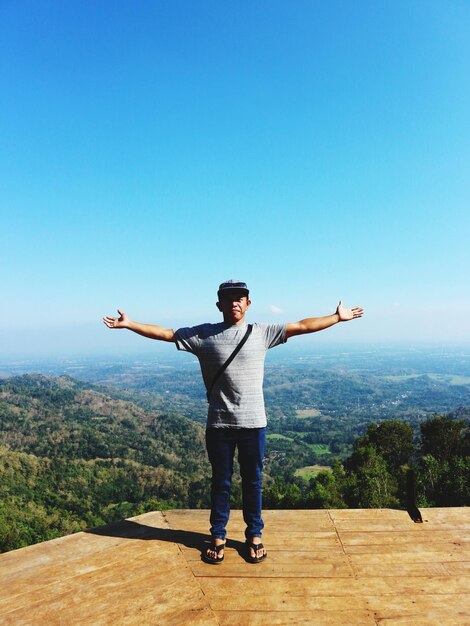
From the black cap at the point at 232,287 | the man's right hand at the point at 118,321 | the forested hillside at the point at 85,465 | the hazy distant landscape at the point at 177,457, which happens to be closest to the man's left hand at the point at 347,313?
the black cap at the point at 232,287

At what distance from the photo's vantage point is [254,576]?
307cm

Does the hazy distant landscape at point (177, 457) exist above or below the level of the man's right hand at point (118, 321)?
below

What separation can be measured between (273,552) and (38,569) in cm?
179

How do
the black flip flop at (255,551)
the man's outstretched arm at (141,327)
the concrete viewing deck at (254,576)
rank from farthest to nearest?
the man's outstretched arm at (141,327), the black flip flop at (255,551), the concrete viewing deck at (254,576)

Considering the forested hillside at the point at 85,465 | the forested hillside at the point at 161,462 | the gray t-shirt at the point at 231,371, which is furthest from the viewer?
the forested hillside at the point at 85,465

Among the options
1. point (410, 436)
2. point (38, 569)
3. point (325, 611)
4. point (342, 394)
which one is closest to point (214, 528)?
point (325, 611)

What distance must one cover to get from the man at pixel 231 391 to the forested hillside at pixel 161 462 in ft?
86.5

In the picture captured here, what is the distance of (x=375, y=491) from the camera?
2725 cm

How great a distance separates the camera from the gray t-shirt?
11.2ft

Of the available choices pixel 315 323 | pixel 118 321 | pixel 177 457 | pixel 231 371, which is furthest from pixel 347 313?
pixel 177 457

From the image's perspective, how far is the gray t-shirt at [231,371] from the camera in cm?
341

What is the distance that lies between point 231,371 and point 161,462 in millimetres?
91132

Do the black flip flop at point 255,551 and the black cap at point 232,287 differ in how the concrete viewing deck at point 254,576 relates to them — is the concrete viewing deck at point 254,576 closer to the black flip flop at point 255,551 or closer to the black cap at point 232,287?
the black flip flop at point 255,551

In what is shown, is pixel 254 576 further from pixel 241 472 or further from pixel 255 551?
pixel 241 472
